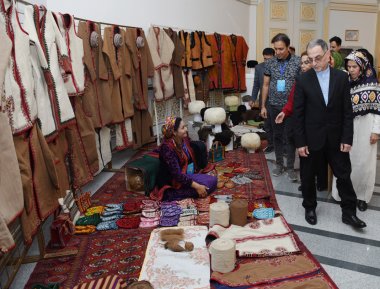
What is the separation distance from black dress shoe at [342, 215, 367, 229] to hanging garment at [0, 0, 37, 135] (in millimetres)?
2300

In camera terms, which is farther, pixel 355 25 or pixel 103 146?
pixel 355 25

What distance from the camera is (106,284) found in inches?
77.4

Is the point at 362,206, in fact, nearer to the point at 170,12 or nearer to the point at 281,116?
the point at 281,116

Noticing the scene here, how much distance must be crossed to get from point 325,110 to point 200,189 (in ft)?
4.04

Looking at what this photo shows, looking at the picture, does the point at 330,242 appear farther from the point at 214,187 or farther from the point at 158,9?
the point at 158,9

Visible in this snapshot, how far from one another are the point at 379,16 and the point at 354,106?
725 cm

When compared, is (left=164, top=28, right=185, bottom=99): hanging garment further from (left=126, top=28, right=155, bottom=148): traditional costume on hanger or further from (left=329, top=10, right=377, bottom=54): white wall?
(left=329, top=10, right=377, bottom=54): white wall

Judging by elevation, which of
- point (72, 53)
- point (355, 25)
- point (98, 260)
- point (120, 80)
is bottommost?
point (98, 260)

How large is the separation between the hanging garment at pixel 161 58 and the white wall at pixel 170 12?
0.31 m

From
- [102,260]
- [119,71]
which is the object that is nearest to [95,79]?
[119,71]

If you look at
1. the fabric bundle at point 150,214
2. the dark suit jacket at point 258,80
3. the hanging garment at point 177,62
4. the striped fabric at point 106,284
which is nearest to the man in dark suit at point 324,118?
the fabric bundle at point 150,214

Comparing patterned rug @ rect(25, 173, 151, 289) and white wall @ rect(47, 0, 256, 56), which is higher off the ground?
white wall @ rect(47, 0, 256, 56)

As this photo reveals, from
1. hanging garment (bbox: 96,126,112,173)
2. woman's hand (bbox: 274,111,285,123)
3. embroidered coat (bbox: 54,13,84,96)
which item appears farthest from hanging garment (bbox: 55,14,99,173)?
woman's hand (bbox: 274,111,285,123)

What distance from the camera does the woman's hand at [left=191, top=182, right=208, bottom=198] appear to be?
309 centimetres
